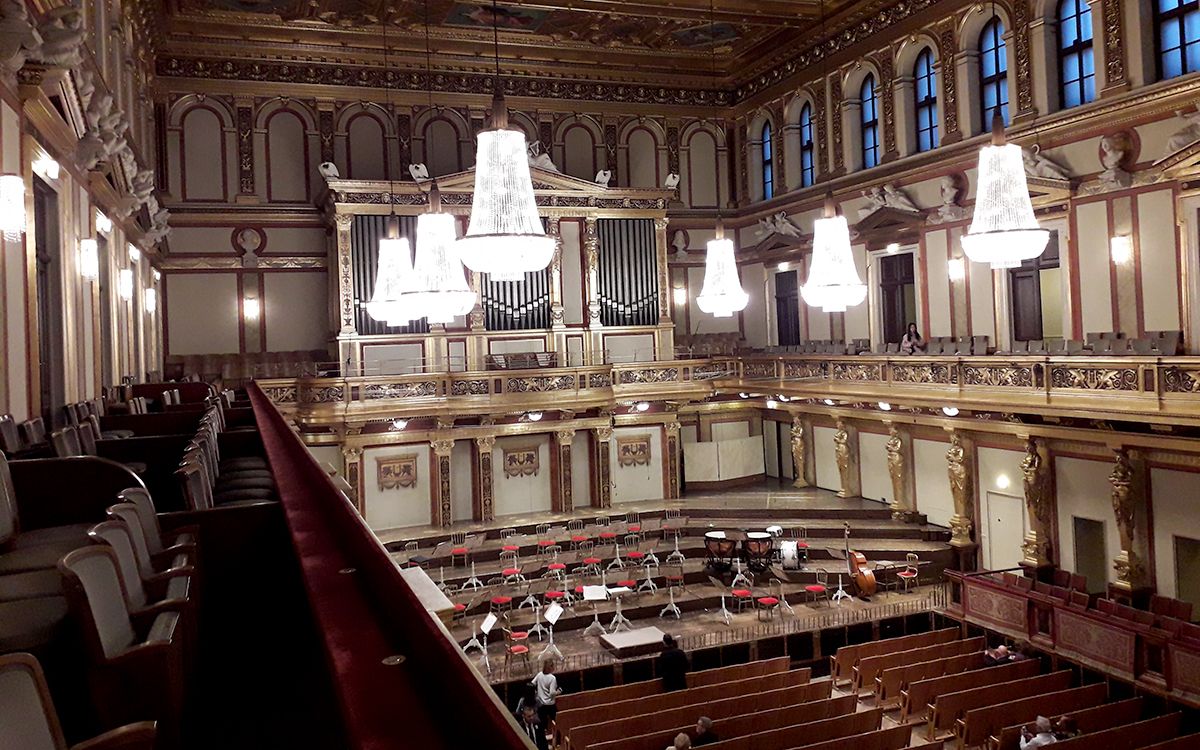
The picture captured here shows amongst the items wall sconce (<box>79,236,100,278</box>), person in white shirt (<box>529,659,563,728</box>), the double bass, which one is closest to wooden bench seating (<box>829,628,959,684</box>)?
the double bass

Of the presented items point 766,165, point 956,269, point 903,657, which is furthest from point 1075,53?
point 903,657

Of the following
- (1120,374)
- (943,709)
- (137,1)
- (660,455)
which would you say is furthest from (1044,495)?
(137,1)

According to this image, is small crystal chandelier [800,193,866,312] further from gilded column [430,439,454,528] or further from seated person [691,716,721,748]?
gilded column [430,439,454,528]

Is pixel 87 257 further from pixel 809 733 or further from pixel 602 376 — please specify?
pixel 602 376

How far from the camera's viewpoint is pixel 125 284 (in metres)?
12.6

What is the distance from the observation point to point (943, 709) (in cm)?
1069

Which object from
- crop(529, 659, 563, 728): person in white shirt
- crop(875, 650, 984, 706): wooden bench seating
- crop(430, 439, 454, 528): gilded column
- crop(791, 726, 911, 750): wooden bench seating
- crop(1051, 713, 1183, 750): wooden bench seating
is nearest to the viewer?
crop(791, 726, 911, 750): wooden bench seating

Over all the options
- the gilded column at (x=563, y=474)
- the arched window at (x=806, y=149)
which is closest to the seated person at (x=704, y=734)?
the gilded column at (x=563, y=474)

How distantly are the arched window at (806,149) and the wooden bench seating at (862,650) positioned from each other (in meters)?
12.4

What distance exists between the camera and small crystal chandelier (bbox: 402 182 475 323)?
25.4 ft

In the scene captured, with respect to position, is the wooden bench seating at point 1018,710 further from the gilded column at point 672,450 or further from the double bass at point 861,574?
the gilded column at point 672,450

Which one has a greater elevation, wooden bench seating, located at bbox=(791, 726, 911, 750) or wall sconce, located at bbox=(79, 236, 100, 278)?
wall sconce, located at bbox=(79, 236, 100, 278)

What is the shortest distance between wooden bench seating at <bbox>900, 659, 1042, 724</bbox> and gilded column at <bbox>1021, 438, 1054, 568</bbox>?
13.3ft

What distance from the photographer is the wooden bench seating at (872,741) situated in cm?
876
